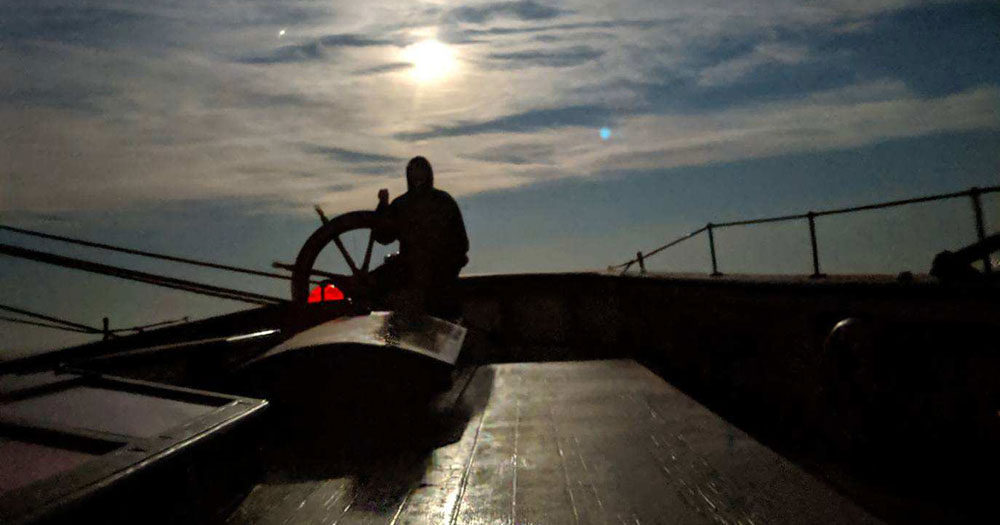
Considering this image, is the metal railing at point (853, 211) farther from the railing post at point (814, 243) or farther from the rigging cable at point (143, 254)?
the rigging cable at point (143, 254)

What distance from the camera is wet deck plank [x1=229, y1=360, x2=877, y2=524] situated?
2617 millimetres

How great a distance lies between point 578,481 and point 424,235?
16.0 ft

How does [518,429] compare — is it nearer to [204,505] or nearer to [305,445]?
[305,445]

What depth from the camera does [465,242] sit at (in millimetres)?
7855

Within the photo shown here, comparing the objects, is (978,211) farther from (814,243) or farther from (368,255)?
(368,255)

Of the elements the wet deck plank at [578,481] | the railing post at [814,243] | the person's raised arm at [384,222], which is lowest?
the wet deck plank at [578,481]

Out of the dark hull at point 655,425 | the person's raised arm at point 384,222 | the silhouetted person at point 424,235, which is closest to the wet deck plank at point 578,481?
the dark hull at point 655,425

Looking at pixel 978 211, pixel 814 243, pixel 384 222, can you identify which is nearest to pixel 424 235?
pixel 384 222

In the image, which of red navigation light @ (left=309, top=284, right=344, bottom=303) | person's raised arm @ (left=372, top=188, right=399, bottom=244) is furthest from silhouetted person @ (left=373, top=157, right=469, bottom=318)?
red navigation light @ (left=309, top=284, right=344, bottom=303)

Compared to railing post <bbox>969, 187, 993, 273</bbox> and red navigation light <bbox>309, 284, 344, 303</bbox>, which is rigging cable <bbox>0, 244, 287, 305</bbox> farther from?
railing post <bbox>969, 187, 993, 273</bbox>

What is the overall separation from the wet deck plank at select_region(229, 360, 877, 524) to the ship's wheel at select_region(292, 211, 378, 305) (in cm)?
366

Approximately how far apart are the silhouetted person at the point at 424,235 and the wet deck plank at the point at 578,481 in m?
3.26

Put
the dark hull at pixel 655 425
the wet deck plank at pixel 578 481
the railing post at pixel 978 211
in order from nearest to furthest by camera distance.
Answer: the wet deck plank at pixel 578 481 → the dark hull at pixel 655 425 → the railing post at pixel 978 211

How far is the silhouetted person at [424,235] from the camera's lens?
7.56 m
